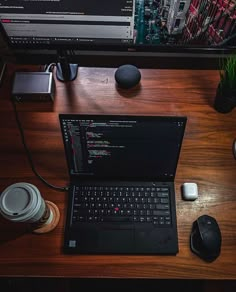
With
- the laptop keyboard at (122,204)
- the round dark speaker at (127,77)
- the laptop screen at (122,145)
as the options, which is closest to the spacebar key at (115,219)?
the laptop keyboard at (122,204)

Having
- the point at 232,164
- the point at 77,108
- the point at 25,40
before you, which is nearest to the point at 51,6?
the point at 25,40

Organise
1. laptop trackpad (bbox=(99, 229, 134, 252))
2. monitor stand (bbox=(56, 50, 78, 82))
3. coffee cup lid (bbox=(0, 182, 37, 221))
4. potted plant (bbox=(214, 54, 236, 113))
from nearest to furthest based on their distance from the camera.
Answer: coffee cup lid (bbox=(0, 182, 37, 221))
laptop trackpad (bbox=(99, 229, 134, 252))
potted plant (bbox=(214, 54, 236, 113))
monitor stand (bbox=(56, 50, 78, 82))

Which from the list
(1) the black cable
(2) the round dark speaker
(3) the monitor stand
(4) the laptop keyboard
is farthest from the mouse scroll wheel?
(3) the monitor stand

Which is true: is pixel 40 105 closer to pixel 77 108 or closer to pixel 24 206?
pixel 77 108

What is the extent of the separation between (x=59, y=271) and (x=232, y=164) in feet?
1.93

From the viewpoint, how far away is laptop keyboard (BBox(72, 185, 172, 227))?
37.5 inches

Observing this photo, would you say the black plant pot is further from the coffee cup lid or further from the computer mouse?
the coffee cup lid

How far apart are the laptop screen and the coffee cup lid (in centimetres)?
15

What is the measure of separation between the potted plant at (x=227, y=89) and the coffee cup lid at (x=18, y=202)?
0.64 meters

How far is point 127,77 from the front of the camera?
1182 mm

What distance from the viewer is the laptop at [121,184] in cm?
88

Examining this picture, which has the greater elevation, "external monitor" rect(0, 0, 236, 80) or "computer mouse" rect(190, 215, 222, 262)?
"external monitor" rect(0, 0, 236, 80)

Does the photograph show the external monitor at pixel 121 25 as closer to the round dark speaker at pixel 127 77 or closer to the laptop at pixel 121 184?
the round dark speaker at pixel 127 77

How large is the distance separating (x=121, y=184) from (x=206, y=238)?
0.27 meters
